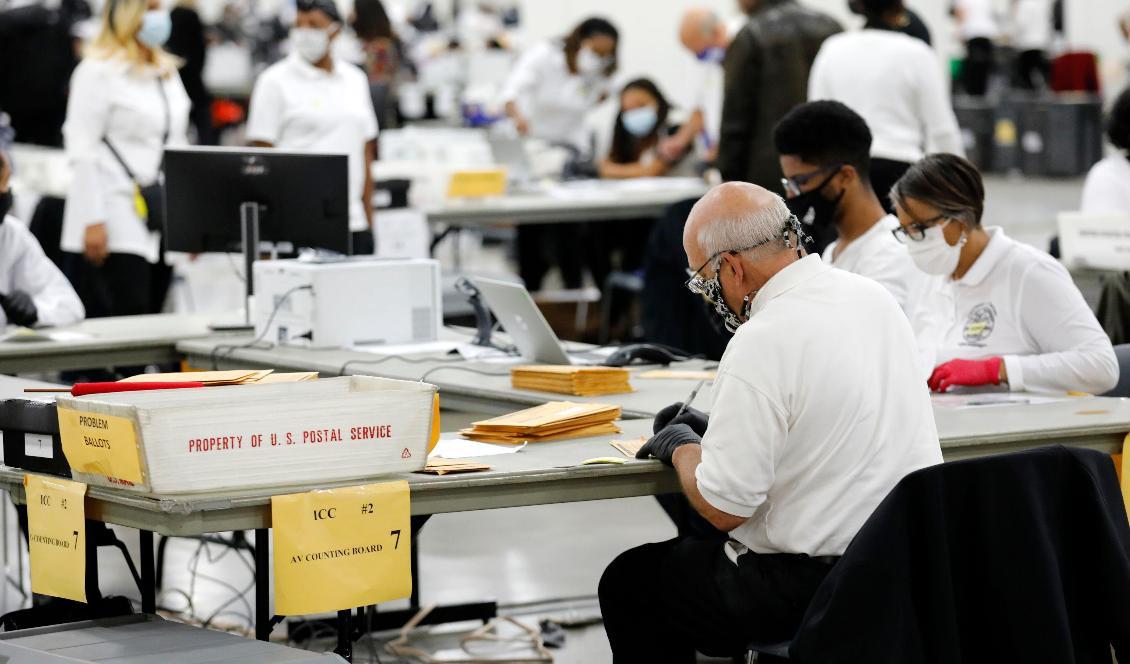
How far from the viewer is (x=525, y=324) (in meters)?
3.89

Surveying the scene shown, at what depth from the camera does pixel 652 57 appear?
41.0ft

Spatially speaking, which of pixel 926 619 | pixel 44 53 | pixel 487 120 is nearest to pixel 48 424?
pixel 926 619

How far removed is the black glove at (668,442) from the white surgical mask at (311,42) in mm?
3060

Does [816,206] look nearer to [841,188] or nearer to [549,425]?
[841,188]

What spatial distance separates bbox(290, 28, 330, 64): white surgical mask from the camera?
5.45 metres

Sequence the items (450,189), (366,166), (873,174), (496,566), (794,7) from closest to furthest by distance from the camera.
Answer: (496,566) → (873,174) → (366,166) → (794,7) → (450,189)

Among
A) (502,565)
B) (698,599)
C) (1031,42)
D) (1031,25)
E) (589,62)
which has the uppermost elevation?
(1031,25)

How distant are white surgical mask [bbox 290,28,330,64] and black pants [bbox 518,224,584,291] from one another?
3223mm

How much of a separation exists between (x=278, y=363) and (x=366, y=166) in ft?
6.25

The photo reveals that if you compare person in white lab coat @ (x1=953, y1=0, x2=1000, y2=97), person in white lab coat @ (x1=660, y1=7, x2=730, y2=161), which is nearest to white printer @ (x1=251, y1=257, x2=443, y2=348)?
person in white lab coat @ (x1=660, y1=7, x2=730, y2=161)

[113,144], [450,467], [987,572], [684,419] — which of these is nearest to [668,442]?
[684,419]

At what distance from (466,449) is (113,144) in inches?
113

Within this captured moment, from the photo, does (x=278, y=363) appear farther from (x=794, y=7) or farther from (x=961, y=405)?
(x=794, y=7)

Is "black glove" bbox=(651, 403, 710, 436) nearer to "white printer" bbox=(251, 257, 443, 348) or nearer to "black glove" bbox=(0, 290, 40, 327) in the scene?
"white printer" bbox=(251, 257, 443, 348)
